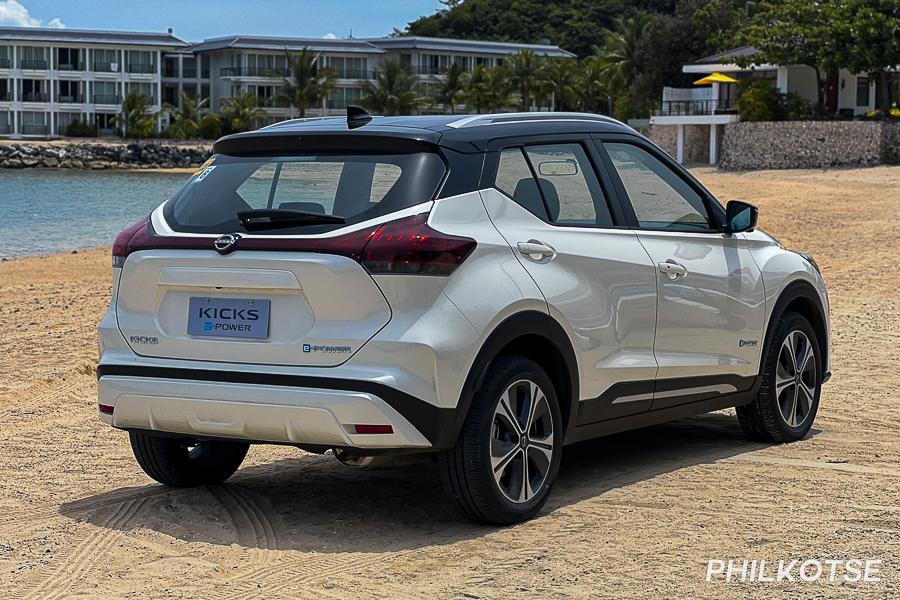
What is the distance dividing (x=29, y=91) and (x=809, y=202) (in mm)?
89499

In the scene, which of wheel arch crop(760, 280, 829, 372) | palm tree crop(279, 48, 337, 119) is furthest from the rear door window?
palm tree crop(279, 48, 337, 119)

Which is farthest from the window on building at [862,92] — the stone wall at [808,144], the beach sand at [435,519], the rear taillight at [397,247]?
the rear taillight at [397,247]

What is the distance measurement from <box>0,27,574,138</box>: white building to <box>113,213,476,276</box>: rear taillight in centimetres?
10371

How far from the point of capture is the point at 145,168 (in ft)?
331

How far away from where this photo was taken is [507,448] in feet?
19.2

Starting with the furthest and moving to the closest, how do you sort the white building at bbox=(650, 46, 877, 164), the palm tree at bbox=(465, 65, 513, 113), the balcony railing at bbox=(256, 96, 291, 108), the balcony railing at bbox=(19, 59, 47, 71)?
the balcony railing at bbox=(19, 59, 47, 71) → the balcony railing at bbox=(256, 96, 291, 108) → the palm tree at bbox=(465, 65, 513, 113) → the white building at bbox=(650, 46, 877, 164)

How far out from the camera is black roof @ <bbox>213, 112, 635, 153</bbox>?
579 cm

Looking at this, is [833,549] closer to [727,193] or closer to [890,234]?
[890,234]

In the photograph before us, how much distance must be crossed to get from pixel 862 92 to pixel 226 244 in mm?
58869

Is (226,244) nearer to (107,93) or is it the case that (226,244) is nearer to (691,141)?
(691,141)

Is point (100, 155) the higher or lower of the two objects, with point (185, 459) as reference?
lower

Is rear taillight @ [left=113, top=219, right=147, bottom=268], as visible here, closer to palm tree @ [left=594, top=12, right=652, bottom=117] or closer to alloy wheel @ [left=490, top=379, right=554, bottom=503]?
alloy wheel @ [left=490, top=379, right=554, bottom=503]

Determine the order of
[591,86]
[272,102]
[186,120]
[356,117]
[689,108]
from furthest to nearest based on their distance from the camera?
[272,102] < [186,120] < [591,86] < [689,108] < [356,117]

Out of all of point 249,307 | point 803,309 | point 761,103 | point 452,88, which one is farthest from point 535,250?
point 452,88
